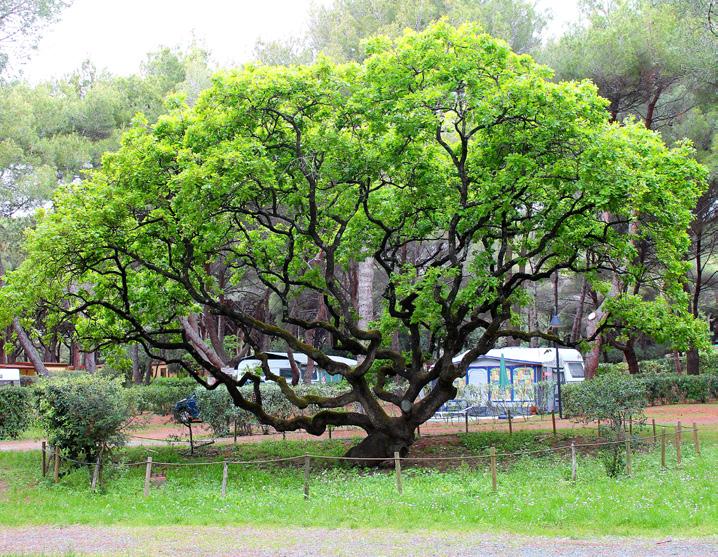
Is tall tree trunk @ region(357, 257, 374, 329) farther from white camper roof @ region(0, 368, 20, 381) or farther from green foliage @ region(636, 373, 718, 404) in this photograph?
white camper roof @ region(0, 368, 20, 381)

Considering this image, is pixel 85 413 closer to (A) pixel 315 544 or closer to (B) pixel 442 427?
(A) pixel 315 544

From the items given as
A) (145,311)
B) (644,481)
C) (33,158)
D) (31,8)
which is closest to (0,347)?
(33,158)

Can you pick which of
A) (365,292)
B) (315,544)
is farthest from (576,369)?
(315,544)

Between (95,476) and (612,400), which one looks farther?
(612,400)

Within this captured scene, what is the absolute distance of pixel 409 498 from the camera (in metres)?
11.2

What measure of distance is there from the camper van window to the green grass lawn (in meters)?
13.6

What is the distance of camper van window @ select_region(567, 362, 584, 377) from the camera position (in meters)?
29.3

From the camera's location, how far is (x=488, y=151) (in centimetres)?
1453

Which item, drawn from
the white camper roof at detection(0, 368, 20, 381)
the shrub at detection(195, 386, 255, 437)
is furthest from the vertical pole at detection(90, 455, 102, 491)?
the white camper roof at detection(0, 368, 20, 381)

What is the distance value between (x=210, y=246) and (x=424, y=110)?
4.67 metres

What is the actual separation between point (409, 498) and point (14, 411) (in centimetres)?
1363

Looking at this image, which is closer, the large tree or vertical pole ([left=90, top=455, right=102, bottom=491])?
vertical pole ([left=90, top=455, right=102, bottom=491])

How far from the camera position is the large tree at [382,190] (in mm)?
12914

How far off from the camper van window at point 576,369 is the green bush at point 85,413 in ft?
64.0
